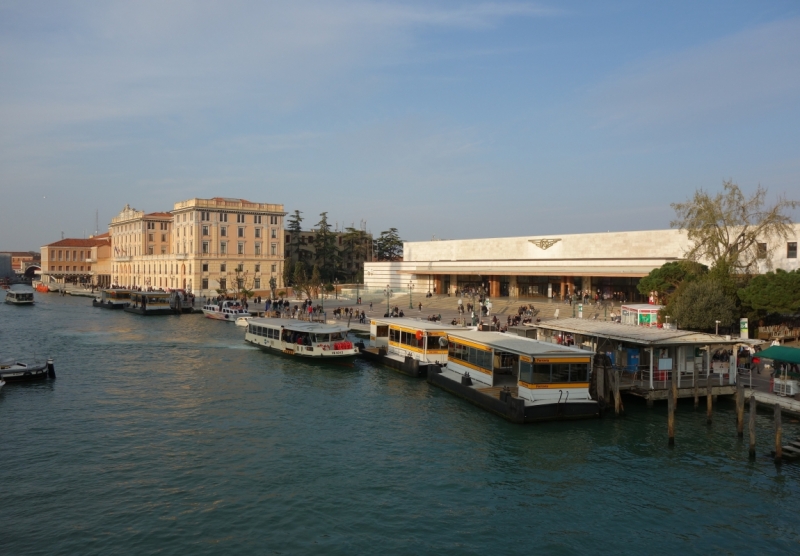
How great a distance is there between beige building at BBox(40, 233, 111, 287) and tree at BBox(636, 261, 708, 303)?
119014 millimetres

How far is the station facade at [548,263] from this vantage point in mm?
55906

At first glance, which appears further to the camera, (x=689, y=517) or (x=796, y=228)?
(x=796, y=228)

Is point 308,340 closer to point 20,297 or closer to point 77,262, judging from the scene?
point 20,297

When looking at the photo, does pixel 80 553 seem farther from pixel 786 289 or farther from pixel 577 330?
pixel 786 289

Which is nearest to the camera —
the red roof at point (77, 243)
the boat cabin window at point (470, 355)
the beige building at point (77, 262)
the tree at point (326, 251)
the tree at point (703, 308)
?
the boat cabin window at point (470, 355)

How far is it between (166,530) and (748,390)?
2192 cm

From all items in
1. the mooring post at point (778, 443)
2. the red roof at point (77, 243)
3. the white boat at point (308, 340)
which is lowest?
the mooring post at point (778, 443)

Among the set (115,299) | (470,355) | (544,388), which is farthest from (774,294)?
(115,299)

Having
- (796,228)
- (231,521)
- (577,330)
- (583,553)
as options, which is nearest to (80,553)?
(231,521)

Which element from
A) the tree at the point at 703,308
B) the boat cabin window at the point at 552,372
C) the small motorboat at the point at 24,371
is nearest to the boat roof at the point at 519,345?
the boat cabin window at the point at 552,372

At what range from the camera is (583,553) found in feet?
45.3

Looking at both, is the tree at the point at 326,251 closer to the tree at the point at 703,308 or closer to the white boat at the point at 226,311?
the white boat at the point at 226,311

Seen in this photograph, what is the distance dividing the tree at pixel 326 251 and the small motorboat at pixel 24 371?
77.1 m

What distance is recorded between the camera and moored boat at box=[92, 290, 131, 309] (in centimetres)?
8112
